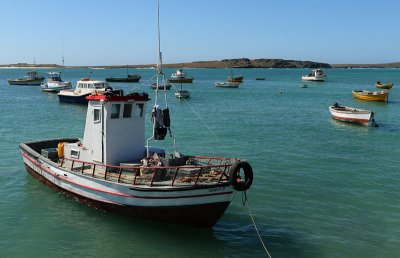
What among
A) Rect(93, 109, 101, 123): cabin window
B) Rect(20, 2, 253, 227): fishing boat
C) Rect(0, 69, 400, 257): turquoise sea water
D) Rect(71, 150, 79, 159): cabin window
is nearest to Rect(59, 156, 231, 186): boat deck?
Rect(20, 2, 253, 227): fishing boat

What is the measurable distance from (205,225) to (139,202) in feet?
7.91

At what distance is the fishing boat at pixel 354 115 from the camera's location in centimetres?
3956

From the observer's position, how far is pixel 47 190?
19641 mm

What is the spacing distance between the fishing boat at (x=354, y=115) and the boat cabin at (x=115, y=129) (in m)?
28.1

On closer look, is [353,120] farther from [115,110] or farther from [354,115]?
[115,110]

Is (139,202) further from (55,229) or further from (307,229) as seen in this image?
(307,229)

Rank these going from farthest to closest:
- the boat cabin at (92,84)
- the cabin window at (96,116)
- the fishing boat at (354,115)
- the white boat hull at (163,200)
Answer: the boat cabin at (92,84), the fishing boat at (354,115), the cabin window at (96,116), the white boat hull at (163,200)

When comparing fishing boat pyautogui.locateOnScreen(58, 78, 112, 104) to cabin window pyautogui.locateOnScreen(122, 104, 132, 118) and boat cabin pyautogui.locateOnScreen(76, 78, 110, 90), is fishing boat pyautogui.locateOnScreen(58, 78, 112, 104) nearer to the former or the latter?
boat cabin pyautogui.locateOnScreen(76, 78, 110, 90)

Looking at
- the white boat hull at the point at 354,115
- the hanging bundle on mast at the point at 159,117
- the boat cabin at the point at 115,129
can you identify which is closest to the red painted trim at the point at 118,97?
the boat cabin at the point at 115,129

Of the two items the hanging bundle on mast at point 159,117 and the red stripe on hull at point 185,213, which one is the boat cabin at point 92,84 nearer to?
the hanging bundle on mast at point 159,117

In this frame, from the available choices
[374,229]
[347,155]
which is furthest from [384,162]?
[374,229]

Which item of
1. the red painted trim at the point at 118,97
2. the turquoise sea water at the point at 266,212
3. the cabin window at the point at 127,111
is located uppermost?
the red painted trim at the point at 118,97

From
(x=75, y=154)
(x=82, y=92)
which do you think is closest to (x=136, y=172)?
(x=75, y=154)

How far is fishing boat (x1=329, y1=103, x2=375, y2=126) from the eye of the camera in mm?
39562
